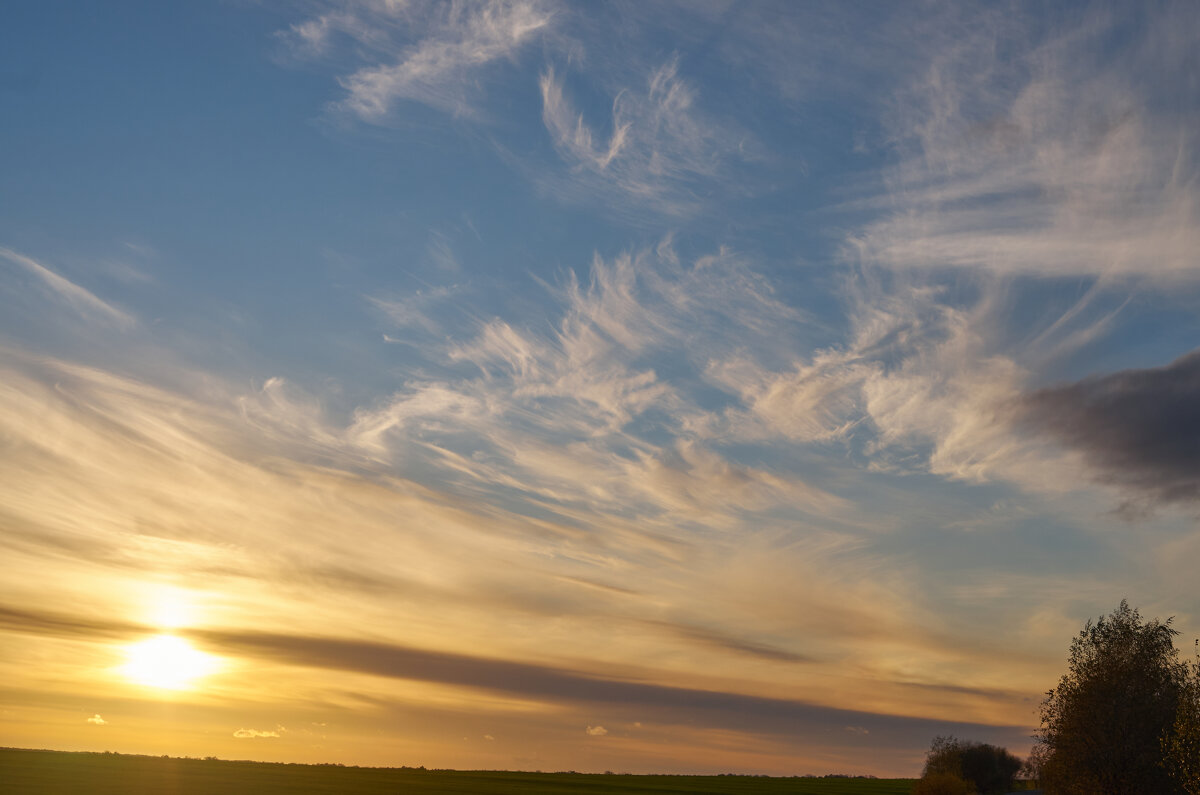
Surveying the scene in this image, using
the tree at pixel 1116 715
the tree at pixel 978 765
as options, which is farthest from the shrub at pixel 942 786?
the tree at pixel 1116 715

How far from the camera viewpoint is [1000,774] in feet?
626

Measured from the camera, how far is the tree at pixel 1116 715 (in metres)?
75.7

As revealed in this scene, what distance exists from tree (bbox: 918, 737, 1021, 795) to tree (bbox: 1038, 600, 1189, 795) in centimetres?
10626

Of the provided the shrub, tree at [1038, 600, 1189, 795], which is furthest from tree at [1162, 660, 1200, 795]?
the shrub

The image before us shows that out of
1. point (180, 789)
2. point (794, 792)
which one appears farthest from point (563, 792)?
point (180, 789)

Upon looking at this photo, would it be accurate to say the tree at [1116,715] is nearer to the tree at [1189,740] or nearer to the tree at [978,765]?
the tree at [1189,740]

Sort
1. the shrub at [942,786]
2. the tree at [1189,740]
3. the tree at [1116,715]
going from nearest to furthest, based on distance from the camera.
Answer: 1. the tree at [1189,740]
2. the tree at [1116,715]
3. the shrub at [942,786]

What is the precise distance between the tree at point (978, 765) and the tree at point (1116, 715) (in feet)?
349

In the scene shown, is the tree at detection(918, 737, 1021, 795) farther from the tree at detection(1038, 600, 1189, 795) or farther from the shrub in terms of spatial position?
the tree at detection(1038, 600, 1189, 795)

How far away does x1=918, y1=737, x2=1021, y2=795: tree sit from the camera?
182250mm

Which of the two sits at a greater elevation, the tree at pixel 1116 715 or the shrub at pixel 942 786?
the tree at pixel 1116 715

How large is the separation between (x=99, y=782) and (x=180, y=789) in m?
17.6

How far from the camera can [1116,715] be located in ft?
259

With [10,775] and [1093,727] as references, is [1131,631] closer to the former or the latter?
[1093,727]
